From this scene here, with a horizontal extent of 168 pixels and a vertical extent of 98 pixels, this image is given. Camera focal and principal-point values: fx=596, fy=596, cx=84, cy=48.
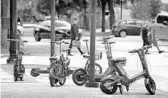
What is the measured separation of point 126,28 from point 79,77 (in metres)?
35.3

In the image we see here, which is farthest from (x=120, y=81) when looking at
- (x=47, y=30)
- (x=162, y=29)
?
(x=47, y=30)

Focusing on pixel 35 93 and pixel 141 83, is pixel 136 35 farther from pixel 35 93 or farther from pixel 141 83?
pixel 35 93

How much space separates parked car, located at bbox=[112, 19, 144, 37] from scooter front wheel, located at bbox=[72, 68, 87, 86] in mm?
33781

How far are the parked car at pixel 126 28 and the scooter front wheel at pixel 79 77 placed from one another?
1330 inches

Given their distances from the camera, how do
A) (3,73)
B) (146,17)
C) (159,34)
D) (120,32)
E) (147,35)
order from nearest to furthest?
(3,73) → (147,35) → (159,34) → (120,32) → (146,17)

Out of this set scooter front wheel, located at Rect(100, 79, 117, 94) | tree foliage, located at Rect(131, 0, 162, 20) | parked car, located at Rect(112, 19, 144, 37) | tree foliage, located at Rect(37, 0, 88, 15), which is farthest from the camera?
tree foliage, located at Rect(37, 0, 88, 15)

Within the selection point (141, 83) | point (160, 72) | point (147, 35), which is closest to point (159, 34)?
point (147, 35)

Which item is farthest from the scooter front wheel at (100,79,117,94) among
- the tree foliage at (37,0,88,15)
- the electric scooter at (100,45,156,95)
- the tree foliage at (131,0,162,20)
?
the tree foliage at (37,0,88,15)

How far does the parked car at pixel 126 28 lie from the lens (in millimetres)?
49000

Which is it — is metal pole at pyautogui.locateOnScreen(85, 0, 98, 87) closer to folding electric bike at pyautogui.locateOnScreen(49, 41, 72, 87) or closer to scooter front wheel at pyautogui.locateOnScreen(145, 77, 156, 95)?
folding electric bike at pyautogui.locateOnScreen(49, 41, 72, 87)

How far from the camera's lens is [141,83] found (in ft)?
52.2

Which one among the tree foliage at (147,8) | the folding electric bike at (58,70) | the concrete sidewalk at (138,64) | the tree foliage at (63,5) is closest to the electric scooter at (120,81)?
the concrete sidewalk at (138,64)

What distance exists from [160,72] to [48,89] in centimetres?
629

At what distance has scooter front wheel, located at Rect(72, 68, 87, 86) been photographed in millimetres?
14867
